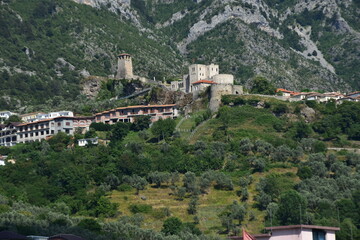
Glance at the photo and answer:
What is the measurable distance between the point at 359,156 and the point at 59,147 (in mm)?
48125

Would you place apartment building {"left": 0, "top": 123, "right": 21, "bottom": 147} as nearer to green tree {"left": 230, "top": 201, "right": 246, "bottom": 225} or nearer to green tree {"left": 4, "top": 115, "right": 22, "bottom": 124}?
green tree {"left": 4, "top": 115, "right": 22, "bottom": 124}

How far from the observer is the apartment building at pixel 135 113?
13300 cm

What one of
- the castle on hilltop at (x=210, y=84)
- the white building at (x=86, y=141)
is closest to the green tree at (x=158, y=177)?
the white building at (x=86, y=141)

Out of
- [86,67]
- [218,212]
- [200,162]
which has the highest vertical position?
[86,67]

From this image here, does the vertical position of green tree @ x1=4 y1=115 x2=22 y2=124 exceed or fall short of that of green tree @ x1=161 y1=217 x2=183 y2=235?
it exceeds it

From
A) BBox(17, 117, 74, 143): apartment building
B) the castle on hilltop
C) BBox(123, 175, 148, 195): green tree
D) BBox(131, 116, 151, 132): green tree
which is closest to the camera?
BBox(123, 175, 148, 195): green tree

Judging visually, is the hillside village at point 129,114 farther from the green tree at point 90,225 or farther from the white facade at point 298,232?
the white facade at point 298,232

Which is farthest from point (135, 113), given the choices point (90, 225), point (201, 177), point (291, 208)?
point (90, 225)

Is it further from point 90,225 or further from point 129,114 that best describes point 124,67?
point 90,225

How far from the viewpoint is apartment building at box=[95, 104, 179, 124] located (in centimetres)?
13300

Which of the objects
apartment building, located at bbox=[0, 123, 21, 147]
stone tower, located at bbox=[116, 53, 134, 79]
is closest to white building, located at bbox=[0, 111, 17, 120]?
apartment building, located at bbox=[0, 123, 21, 147]

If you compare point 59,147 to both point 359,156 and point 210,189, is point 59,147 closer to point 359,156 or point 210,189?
point 210,189

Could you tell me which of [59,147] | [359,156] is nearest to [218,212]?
[359,156]

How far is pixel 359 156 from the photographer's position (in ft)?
348
